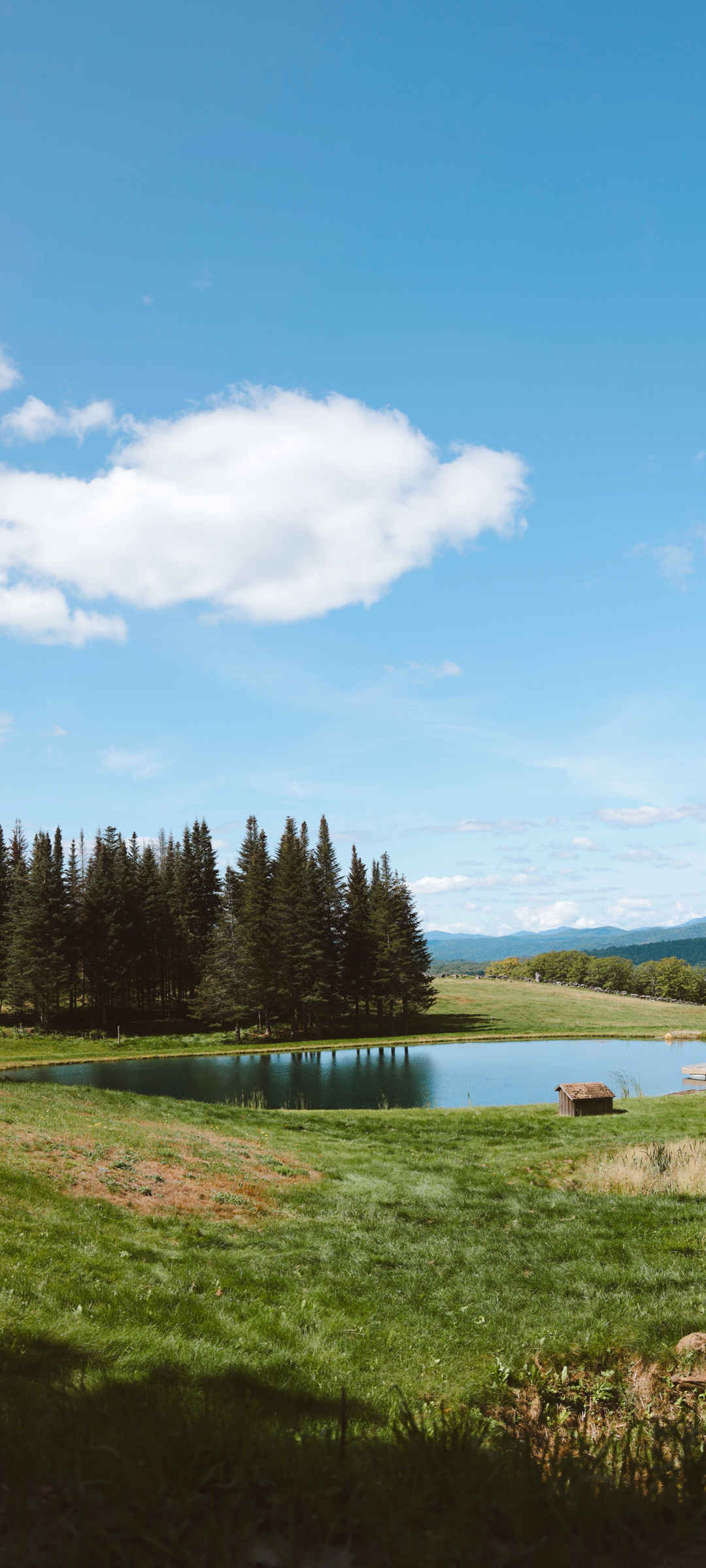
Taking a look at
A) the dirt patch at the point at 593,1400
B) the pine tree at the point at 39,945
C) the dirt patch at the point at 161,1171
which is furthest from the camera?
the pine tree at the point at 39,945

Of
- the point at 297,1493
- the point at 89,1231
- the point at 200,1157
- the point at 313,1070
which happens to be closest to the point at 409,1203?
the point at 200,1157

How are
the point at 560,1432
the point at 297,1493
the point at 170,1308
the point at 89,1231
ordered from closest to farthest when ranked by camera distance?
the point at 297,1493, the point at 560,1432, the point at 170,1308, the point at 89,1231

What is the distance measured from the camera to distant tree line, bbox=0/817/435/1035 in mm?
65688

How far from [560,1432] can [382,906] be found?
67.4m

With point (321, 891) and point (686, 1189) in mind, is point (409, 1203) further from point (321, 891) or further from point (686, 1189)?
point (321, 891)

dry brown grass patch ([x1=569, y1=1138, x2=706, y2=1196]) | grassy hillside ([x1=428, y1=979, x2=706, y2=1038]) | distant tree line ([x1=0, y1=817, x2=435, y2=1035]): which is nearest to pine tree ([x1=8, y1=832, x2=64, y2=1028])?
distant tree line ([x1=0, y1=817, x2=435, y2=1035])

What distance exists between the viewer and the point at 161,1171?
1497 centimetres

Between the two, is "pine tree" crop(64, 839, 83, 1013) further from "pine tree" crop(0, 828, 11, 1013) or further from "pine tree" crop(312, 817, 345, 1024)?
"pine tree" crop(312, 817, 345, 1024)

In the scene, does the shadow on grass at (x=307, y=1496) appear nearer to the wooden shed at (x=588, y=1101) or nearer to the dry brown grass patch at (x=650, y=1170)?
the dry brown grass patch at (x=650, y=1170)

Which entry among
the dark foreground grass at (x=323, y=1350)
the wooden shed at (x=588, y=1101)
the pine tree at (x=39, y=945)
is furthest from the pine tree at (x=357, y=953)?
the dark foreground grass at (x=323, y=1350)

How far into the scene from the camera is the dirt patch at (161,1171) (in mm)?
12812

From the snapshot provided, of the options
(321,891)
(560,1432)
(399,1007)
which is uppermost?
(321,891)

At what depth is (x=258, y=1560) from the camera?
11.8ft

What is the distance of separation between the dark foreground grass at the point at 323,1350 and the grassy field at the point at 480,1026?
35646 millimetres
